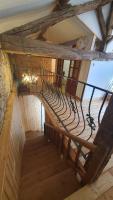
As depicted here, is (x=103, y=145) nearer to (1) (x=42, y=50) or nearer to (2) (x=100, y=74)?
(1) (x=42, y=50)

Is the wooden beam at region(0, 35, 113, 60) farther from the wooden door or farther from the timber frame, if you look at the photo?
the wooden door

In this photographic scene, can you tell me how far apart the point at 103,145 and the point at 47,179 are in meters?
1.22

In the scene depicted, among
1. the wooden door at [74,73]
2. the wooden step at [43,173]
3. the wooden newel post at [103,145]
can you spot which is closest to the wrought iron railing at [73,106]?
the wooden door at [74,73]

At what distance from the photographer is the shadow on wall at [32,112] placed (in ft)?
19.0

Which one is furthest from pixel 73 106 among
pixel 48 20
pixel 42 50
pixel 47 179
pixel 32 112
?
pixel 32 112

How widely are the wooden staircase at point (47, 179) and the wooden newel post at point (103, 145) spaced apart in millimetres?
571

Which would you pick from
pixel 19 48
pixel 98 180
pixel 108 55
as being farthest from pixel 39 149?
pixel 108 55

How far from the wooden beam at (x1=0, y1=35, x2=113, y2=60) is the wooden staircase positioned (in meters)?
2.27

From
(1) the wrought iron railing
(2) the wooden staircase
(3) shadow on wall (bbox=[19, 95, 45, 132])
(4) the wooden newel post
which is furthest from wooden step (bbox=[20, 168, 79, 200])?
(3) shadow on wall (bbox=[19, 95, 45, 132])

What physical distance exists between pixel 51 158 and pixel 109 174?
1.18 metres

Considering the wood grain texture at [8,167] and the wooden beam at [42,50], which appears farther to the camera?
the wooden beam at [42,50]

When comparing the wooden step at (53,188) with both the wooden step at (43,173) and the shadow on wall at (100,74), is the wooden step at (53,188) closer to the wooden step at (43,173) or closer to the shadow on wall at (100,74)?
→ the wooden step at (43,173)

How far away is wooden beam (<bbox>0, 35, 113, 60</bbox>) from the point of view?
7.86 feet

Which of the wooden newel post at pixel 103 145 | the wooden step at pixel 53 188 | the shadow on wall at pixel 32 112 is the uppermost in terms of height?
the wooden newel post at pixel 103 145
